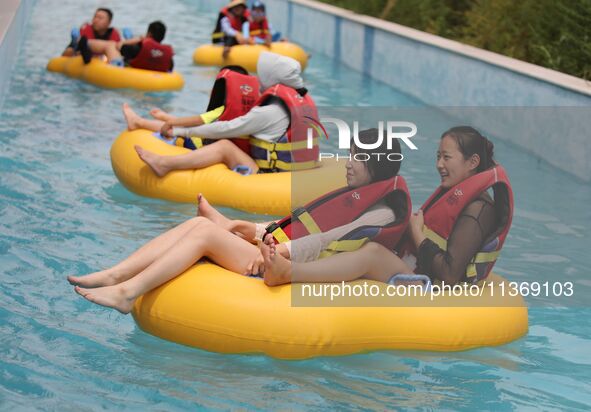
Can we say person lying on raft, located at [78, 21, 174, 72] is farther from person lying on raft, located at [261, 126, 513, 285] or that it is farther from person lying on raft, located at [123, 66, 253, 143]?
person lying on raft, located at [261, 126, 513, 285]

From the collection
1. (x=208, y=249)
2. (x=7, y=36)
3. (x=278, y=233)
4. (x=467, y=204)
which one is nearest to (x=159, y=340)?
(x=208, y=249)

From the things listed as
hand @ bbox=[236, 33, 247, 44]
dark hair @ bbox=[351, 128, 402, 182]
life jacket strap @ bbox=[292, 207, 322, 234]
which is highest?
dark hair @ bbox=[351, 128, 402, 182]

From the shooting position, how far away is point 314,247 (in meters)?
4.95

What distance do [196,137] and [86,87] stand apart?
4675mm

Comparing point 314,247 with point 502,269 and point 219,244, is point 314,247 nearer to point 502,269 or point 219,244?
point 219,244

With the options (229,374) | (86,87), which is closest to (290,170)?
(229,374)

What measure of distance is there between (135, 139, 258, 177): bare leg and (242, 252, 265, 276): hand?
246 cm

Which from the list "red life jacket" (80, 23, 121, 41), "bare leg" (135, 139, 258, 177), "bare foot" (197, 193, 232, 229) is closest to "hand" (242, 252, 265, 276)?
"bare foot" (197, 193, 232, 229)

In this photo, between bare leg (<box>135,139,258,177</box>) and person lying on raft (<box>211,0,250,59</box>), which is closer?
bare leg (<box>135,139,258,177</box>)

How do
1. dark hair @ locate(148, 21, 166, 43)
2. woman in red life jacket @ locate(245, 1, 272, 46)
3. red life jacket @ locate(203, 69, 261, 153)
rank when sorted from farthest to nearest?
woman in red life jacket @ locate(245, 1, 272, 46)
dark hair @ locate(148, 21, 166, 43)
red life jacket @ locate(203, 69, 261, 153)

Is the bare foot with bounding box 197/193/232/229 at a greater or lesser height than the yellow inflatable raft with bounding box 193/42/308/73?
greater

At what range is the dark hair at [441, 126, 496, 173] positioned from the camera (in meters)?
4.82

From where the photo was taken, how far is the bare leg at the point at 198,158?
7.35 m

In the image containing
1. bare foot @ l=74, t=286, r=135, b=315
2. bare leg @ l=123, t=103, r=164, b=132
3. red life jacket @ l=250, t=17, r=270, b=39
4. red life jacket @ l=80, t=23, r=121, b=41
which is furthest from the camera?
red life jacket @ l=250, t=17, r=270, b=39
